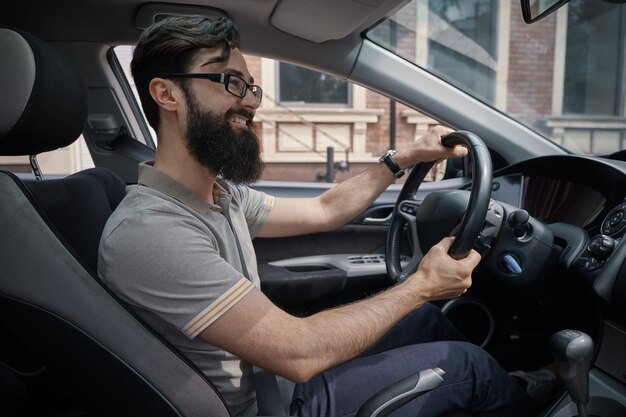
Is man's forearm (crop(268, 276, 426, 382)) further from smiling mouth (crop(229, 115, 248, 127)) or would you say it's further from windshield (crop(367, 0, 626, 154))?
windshield (crop(367, 0, 626, 154))

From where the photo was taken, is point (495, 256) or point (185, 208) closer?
point (185, 208)

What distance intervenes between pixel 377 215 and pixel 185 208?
1424mm

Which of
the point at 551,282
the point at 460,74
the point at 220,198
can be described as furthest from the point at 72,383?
the point at 460,74

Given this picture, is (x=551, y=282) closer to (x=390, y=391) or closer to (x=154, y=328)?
(x=390, y=391)

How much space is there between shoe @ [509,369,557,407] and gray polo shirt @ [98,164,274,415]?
0.83 m

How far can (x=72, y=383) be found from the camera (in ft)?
3.26

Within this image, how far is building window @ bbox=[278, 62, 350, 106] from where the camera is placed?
5.73 m

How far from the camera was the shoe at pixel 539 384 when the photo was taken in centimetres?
149

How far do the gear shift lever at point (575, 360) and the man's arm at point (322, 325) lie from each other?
25 centimetres

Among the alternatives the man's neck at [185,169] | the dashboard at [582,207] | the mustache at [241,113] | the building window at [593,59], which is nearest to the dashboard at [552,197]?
the dashboard at [582,207]

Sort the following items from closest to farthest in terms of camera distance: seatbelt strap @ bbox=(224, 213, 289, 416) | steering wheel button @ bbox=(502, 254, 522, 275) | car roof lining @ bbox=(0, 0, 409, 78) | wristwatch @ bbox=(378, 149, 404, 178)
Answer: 1. seatbelt strap @ bbox=(224, 213, 289, 416)
2. steering wheel button @ bbox=(502, 254, 522, 275)
3. wristwatch @ bbox=(378, 149, 404, 178)
4. car roof lining @ bbox=(0, 0, 409, 78)

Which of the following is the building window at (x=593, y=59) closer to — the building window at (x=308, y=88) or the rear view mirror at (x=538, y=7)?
the building window at (x=308, y=88)

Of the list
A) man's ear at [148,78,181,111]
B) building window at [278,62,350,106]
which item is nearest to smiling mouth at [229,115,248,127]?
man's ear at [148,78,181,111]

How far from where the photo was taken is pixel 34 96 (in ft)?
3.33
